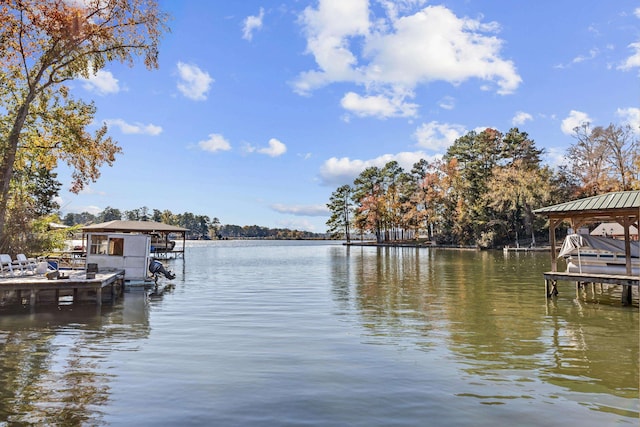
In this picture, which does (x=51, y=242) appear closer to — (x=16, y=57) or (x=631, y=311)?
(x=16, y=57)

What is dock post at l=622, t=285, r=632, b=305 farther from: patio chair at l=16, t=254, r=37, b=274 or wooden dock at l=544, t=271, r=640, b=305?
patio chair at l=16, t=254, r=37, b=274

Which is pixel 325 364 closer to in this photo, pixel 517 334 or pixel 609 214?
pixel 517 334

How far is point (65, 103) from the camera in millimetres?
22156

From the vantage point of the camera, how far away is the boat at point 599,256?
50.9ft

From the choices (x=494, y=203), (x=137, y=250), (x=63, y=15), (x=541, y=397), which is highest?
(x=63, y=15)

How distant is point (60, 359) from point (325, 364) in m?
5.48

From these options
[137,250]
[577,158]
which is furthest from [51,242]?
[577,158]

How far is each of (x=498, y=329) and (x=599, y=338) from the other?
2314 mm

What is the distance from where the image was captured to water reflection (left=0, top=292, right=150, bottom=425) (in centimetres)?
611

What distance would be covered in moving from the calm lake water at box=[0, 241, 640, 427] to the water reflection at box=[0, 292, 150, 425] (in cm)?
3

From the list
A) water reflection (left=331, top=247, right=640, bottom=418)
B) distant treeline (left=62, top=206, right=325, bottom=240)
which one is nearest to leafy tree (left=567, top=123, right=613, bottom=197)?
water reflection (left=331, top=247, right=640, bottom=418)

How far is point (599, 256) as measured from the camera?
1614cm

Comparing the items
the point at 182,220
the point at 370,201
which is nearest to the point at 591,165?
the point at 370,201

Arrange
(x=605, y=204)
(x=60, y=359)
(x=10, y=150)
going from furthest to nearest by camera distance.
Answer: (x=10, y=150), (x=605, y=204), (x=60, y=359)
